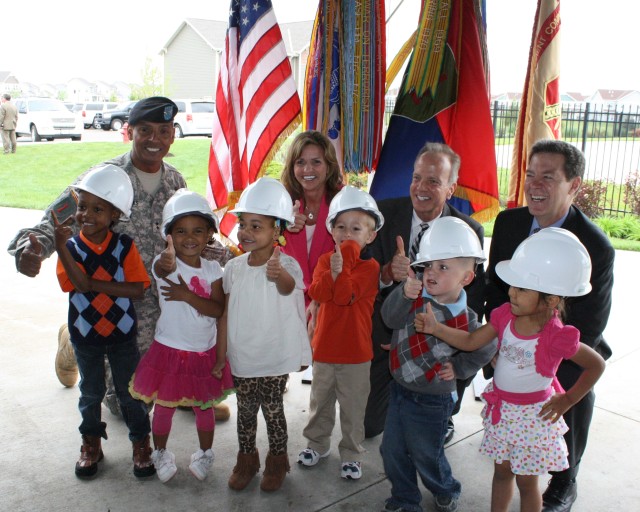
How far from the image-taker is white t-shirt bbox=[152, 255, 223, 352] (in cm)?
286

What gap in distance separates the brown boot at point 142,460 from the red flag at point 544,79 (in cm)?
259

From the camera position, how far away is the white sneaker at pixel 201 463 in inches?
114

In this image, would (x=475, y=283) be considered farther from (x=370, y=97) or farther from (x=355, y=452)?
(x=370, y=97)

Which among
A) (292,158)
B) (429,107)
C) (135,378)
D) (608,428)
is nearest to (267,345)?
(135,378)

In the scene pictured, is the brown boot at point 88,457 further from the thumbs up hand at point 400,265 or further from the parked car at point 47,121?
the parked car at point 47,121

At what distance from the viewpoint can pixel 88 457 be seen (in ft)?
9.71

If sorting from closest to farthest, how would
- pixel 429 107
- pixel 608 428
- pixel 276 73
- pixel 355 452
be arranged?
pixel 355 452, pixel 608 428, pixel 429 107, pixel 276 73

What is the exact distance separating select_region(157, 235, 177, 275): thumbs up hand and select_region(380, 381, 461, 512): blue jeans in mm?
1115

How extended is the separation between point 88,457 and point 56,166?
15548mm

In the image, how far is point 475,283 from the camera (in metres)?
3.21

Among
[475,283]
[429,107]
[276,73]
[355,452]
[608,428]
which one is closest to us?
[355,452]

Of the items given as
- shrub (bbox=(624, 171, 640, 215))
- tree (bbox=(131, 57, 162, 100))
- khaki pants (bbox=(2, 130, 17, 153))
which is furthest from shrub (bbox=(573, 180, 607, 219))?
tree (bbox=(131, 57, 162, 100))

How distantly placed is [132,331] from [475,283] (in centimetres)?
177

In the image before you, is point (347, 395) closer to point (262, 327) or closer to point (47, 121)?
point (262, 327)
